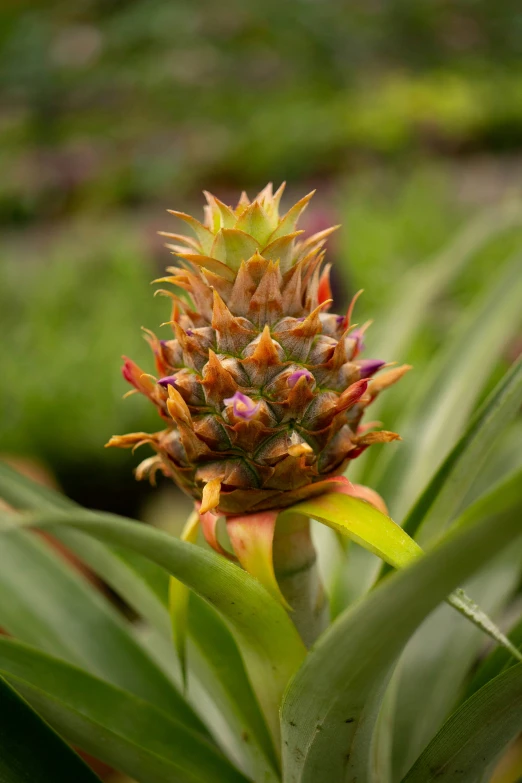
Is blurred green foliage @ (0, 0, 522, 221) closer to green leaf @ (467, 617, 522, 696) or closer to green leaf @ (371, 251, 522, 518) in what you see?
green leaf @ (371, 251, 522, 518)

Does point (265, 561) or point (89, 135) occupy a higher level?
point (89, 135)

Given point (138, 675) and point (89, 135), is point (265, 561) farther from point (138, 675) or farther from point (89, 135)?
point (89, 135)

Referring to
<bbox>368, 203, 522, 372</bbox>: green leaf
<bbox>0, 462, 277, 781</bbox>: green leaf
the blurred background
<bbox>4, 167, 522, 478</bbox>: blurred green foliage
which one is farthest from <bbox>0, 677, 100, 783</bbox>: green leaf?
<bbox>4, 167, 522, 478</bbox>: blurred green foliage

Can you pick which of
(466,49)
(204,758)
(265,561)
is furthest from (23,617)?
(466,49)

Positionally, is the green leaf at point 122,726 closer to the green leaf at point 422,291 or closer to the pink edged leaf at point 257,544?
the pink edged leaf at point 257,544

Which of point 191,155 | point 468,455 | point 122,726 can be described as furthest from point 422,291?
point 191,155

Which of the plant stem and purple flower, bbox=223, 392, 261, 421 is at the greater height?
purple flower, bbox=223, 392, 261, 421
